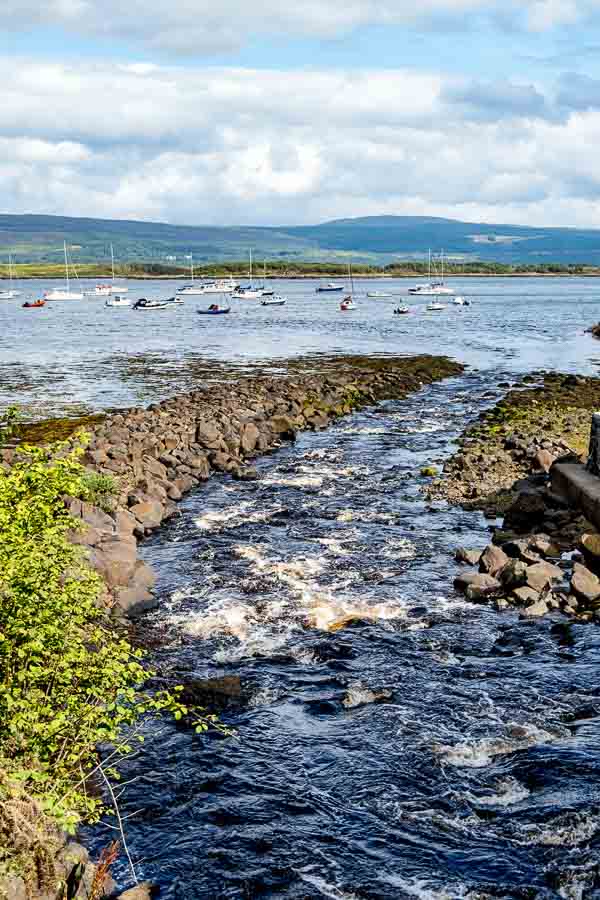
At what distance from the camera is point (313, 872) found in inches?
455

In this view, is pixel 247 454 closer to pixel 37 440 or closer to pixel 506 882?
pixel 37 440

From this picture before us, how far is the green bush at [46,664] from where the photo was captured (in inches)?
401

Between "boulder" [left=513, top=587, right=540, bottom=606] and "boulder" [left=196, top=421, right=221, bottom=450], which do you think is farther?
"boulder" [left=196, top=421, right=221, bottom=450]

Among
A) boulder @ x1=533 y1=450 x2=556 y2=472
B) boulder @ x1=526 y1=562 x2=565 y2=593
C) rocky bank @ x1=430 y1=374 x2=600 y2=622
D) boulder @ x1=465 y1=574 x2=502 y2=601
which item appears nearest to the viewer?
rocky bank @ x1=430 y1=374 x2=600 y2=622

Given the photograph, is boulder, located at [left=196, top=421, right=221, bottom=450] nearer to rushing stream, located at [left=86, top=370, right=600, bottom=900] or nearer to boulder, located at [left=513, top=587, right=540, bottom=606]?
rushing stream, located at [left=86, top=370, right=600, bottom=900]

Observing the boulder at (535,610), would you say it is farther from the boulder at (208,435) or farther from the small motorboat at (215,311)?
the small motorboat at (215,311)

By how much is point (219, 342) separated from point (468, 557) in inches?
2800

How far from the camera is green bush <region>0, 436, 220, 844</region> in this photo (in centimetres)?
1020

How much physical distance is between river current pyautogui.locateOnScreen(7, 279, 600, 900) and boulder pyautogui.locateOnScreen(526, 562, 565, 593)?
3.81 ft

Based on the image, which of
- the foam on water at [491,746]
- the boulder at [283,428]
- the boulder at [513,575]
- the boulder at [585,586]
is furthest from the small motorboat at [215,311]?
the foam on water at [491,746]

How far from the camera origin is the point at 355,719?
1541 centimetres

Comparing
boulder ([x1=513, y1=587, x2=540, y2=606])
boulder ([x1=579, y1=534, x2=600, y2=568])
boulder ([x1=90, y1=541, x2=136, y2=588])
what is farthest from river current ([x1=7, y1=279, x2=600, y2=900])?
boulder ([x1=579, y1=534, x2=600, y2=568])

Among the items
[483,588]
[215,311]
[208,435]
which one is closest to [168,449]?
[208,435]

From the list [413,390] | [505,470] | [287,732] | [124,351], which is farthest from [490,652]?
[124,351]
